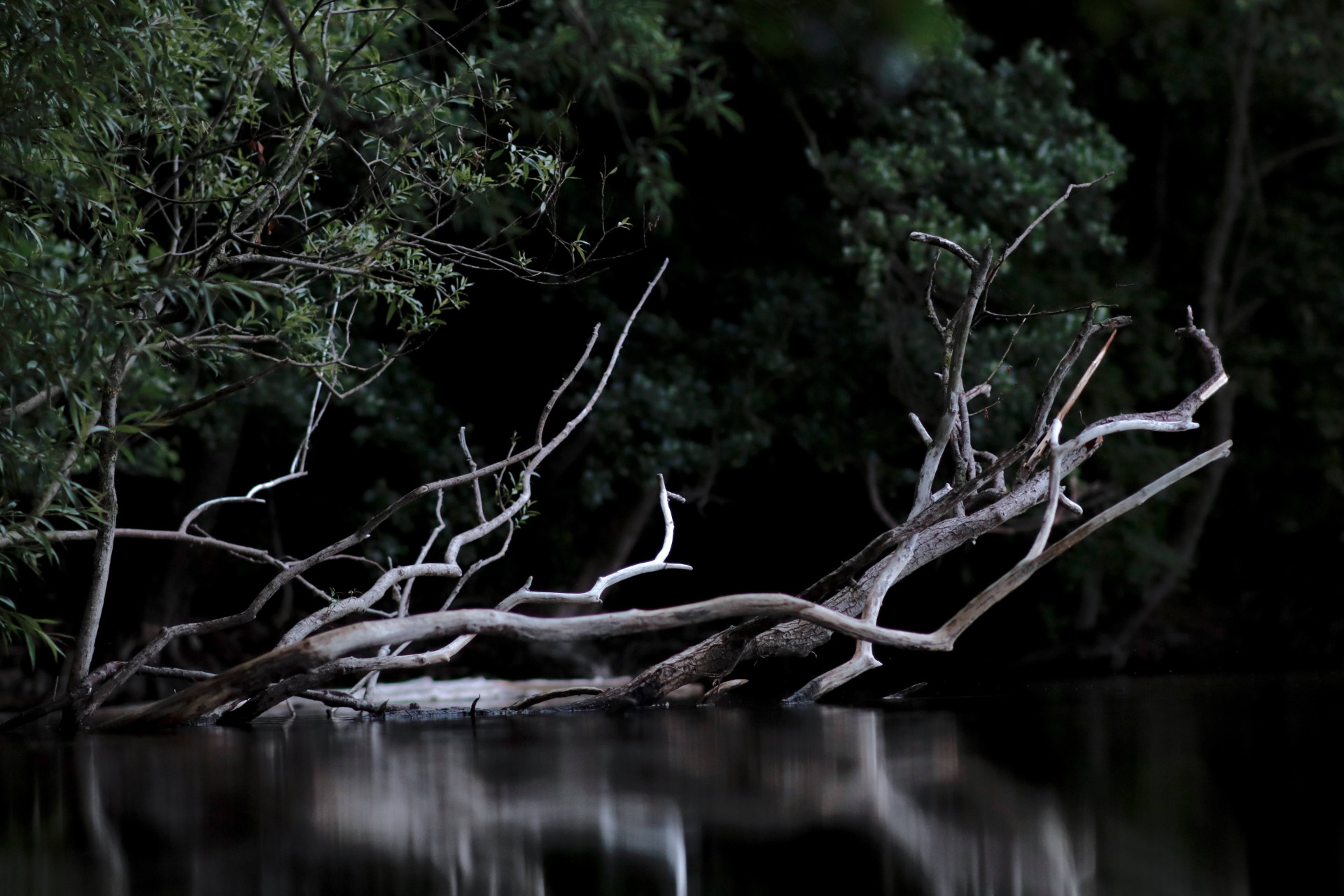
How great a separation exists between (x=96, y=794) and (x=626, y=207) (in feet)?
20.4

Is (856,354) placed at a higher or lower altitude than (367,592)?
higher

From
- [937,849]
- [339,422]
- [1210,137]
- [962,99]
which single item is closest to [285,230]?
[339,422]

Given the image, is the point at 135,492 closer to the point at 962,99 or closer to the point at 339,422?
the point at 339,422

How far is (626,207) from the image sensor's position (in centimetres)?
902

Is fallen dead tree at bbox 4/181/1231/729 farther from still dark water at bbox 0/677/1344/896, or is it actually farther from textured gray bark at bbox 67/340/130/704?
still dark water at bbox 0/677/1344/896

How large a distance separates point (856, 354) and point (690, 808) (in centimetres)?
702

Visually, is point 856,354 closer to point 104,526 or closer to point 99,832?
point 104,526

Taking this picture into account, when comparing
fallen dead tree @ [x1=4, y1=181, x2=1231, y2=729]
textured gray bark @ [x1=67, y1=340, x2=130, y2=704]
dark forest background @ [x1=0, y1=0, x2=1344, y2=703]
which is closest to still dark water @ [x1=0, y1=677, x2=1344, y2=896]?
fallen dead tree @ [x1=4, y1=181, x2=1231, y2=729]

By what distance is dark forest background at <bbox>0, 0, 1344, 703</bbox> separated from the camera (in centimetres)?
898

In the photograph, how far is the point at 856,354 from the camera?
389 inches

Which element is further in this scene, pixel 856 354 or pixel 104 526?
pixel 856 354

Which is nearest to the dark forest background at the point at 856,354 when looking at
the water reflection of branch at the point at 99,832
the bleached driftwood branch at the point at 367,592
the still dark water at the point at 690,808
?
the bleached driftwood branch at the point at 367,592

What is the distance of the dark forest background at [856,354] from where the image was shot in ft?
29.5

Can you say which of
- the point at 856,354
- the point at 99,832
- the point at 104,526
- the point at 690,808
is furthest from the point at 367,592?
the point at 856,354
